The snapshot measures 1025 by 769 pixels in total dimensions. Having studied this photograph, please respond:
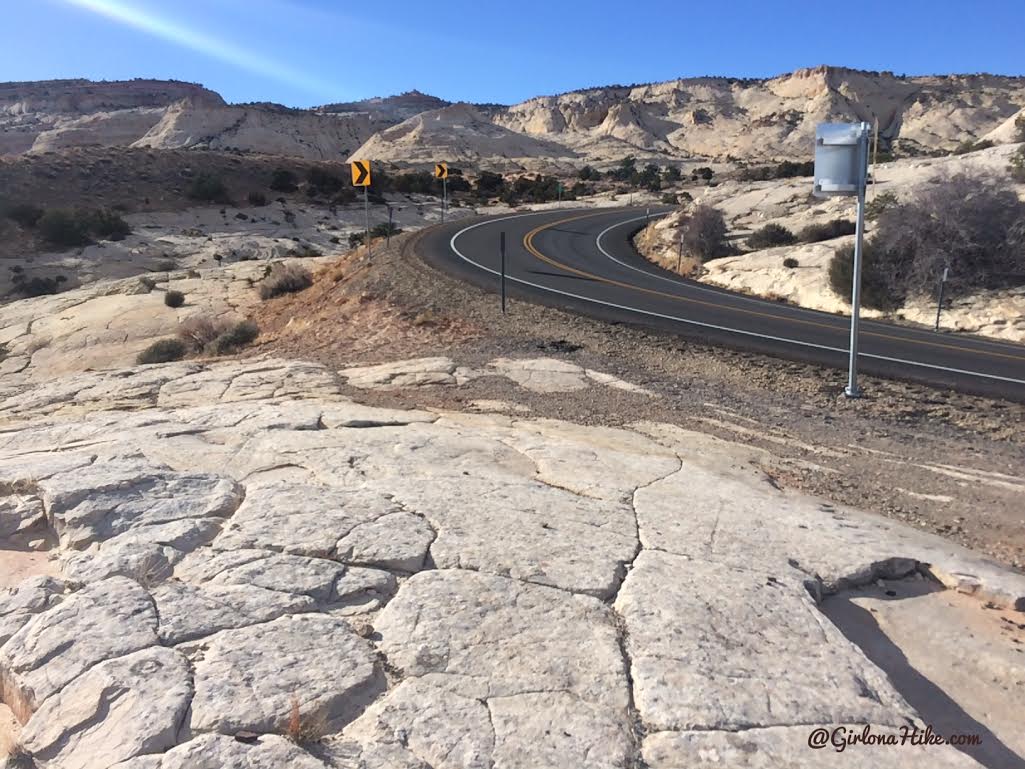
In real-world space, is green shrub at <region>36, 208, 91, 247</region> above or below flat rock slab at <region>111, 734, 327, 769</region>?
above

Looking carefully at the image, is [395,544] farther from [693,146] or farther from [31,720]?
[693,146]

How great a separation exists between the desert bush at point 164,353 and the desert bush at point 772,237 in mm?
20734

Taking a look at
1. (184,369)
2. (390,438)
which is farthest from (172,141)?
(390,438)

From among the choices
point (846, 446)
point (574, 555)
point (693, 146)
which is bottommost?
point (846, 446)

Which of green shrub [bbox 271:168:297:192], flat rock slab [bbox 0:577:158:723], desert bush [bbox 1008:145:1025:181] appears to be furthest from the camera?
green shrub [bbox 271:168:297:192]

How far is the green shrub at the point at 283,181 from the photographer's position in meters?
52.6

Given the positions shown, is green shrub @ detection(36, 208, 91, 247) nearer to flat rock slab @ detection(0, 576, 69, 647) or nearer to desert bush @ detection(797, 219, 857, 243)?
desert bush @ detection(797, 219, 857, 243)

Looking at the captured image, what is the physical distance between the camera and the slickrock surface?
3.27 metres

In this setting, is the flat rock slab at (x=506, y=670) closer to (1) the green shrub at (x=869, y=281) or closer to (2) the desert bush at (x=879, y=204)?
(1) the green shrub at (x=869, y=281)

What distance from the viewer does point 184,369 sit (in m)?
12.6

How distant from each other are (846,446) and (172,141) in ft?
350

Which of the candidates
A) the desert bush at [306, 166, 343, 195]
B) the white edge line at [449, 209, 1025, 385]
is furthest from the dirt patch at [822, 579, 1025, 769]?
the desert bush at [306, 166, 343, 195]

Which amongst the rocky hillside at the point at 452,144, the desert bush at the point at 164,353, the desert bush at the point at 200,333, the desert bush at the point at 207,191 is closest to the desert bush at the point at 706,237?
the desert bush at the point at 200,333

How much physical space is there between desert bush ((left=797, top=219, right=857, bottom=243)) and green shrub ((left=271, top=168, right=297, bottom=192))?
3857cm
